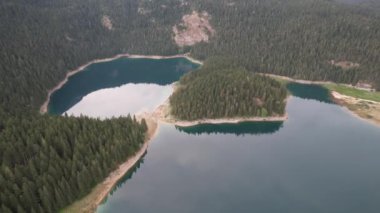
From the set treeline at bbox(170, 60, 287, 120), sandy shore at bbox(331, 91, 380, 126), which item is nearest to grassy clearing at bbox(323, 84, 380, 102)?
sandy shore at bbox(331, 91, 380, 126)

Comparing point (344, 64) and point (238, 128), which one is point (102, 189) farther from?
point (344, 64)

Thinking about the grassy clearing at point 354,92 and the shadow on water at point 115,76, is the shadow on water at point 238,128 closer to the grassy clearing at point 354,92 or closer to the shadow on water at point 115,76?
the grassy clearing at point 354,92

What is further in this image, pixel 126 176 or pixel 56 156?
pixel 126 176

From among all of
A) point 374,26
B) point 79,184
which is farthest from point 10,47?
point 374,26

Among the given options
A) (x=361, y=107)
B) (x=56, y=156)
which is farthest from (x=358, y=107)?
(x=56, y=156)

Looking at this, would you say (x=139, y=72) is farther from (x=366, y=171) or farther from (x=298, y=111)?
(x=366, y=171)

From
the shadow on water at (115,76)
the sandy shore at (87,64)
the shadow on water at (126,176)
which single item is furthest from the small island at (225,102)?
the sandy shore at (87,64)
